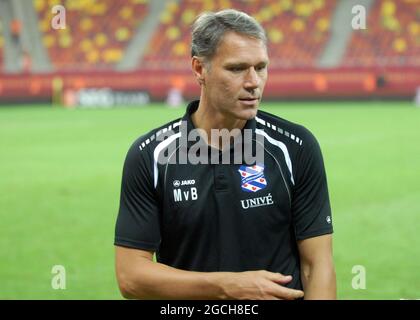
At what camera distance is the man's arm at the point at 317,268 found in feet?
11.8

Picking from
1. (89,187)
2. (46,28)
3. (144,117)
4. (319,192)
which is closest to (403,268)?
(319,192)

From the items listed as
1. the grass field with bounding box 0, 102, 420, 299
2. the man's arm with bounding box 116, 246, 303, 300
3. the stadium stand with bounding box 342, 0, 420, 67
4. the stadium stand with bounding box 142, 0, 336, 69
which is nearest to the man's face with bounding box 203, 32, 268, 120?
the man's arm with bounding box 116, 246, 303, 300

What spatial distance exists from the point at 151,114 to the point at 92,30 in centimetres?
1473

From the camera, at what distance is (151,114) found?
25.3 m

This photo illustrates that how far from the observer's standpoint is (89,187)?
12.9m

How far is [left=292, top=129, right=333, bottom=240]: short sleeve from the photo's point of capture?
3711 mm

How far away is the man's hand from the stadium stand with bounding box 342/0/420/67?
30.8 m

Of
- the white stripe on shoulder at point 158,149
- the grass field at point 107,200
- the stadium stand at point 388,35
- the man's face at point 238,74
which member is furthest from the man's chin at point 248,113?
the stadium stand at point 388,35

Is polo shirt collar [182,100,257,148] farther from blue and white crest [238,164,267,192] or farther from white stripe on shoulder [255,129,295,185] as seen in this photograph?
blue and white crest [238,164,267,192]

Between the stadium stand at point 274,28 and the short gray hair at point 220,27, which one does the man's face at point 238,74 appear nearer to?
the short gray hair at point 220,27

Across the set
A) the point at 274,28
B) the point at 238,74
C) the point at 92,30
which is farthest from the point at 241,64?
the point at 92,30

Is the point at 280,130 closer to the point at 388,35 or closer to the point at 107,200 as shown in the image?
the point at 107,200

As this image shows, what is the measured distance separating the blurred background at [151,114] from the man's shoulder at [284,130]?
3435mm

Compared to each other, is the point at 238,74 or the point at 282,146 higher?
the point at 238,74
